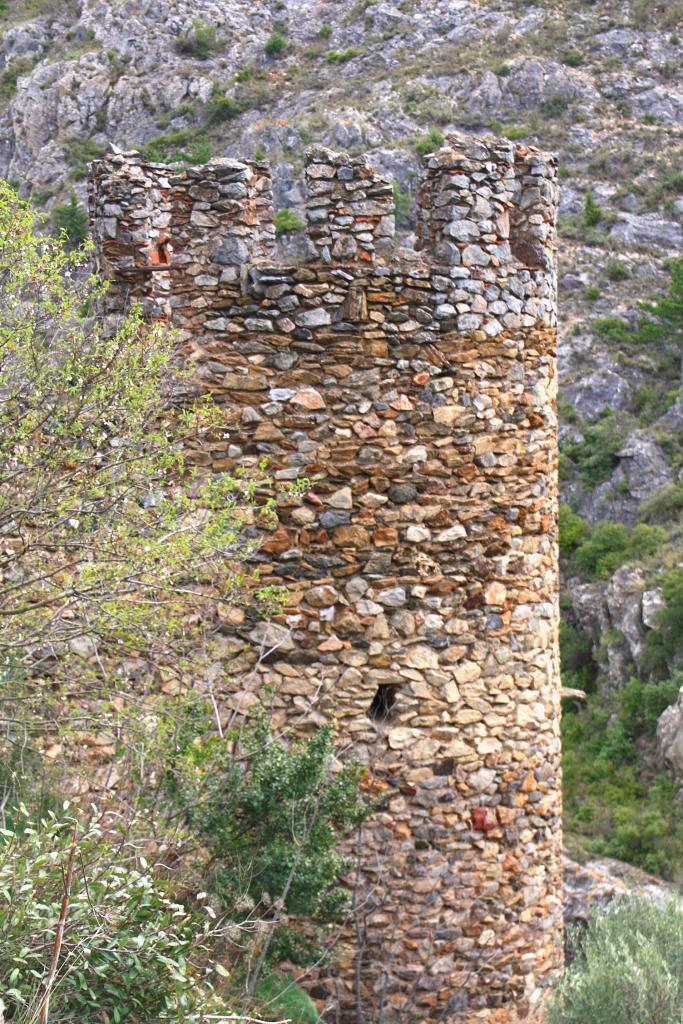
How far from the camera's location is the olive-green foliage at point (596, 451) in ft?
81.5

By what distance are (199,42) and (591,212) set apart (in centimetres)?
1526

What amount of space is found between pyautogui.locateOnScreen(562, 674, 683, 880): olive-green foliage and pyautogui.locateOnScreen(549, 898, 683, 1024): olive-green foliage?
9.54 meters

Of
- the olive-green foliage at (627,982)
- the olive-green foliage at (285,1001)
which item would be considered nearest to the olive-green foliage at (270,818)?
the olive-green foliage at (285,1001)

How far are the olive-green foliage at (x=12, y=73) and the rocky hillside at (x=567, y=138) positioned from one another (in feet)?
0.28

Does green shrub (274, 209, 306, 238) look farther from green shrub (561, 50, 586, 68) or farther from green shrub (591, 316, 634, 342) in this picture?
green shrub (561, 50, 586, 68)

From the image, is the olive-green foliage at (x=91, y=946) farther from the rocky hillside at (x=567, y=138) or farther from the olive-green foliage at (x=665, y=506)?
the olive-green foliage at (x=665, y=506)

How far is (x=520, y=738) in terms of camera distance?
6258 mm

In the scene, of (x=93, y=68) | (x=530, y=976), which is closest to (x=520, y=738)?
(x=530, y=976)

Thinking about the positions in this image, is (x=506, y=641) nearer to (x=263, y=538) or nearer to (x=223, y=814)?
(x=263, y=538)

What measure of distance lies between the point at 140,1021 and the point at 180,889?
1218 millimetres

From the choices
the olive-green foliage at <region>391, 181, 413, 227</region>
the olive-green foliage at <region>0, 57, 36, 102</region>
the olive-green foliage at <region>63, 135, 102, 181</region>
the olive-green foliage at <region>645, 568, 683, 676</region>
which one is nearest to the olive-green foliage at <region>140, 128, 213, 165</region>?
the olive-green foliage at <region>63, 135, 102, 181</region>

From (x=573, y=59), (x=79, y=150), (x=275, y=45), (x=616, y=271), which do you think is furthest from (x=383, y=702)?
(x=275, y=45)

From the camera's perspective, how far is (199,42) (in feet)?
126

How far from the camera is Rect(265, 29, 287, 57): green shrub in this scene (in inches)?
1527
